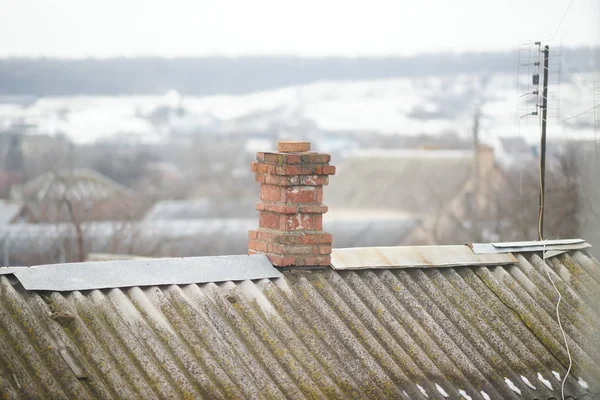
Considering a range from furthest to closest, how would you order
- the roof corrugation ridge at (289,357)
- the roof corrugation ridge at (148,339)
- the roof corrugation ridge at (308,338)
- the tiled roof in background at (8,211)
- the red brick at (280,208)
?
1. the tiled roof in background at (8,211)
2. the red brick at (280,208)
3. the roof corrugation ridge at (308,338)
4. the roof corrugation ridge at (289,357)
5. the roof corrugation ridge at (148,339)

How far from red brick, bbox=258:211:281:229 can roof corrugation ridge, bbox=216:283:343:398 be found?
1.04 meters

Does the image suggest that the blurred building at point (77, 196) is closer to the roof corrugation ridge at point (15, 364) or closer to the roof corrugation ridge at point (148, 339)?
the roof corrugation ridge at point (148, 339)

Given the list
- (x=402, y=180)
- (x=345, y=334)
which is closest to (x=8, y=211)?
(x=402, y=180)

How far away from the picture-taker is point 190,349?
6.77 m

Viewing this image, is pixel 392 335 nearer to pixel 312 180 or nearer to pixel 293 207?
pixel 293 207

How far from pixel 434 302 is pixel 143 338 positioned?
256 cm

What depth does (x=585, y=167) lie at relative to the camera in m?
8.31

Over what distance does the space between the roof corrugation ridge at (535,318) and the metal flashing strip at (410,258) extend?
0.48ft

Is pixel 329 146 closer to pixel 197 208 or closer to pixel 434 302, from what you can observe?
pixel 197 208

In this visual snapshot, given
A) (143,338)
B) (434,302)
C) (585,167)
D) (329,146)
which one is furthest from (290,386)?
(329,146)

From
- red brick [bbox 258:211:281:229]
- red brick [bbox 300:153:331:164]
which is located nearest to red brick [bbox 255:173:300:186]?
red brick [bbox 300:153:331:164]

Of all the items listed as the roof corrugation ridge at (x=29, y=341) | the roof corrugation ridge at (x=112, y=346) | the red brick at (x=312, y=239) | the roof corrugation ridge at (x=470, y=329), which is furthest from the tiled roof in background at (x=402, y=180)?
the roof corrugation ridge at (x=29, y=341)

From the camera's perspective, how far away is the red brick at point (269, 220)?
27.2 ft

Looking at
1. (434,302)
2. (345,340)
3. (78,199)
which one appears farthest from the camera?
(78,199)
